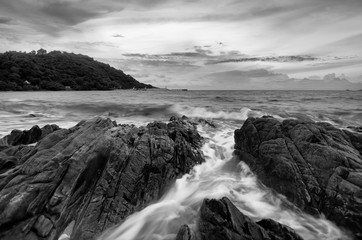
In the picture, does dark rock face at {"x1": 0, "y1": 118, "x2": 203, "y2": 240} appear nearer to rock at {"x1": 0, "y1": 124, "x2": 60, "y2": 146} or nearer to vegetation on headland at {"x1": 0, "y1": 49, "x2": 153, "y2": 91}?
rock at {"x1": 0, "y1": 124, "x2": 60, "y2": 146}

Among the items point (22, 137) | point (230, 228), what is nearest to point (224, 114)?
point (22, 137)

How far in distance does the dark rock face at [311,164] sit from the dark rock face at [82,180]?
3.13 metres

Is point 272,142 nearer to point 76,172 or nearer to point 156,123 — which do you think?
point 156,123

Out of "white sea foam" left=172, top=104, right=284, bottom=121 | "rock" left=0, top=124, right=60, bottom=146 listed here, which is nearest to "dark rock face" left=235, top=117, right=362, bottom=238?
"rock" left=0, top=124, right=60, bottom=146

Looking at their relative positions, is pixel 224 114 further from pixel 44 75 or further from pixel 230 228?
pixel 44 75

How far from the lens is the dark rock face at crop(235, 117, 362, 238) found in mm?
6590

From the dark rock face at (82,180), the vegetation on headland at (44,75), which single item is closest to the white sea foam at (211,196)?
the dark rock face at (82,180)

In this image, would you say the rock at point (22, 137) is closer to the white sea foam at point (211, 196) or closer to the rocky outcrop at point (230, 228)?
the white sea foam at point (211, 196)

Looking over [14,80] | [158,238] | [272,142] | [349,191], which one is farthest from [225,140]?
[14,80]

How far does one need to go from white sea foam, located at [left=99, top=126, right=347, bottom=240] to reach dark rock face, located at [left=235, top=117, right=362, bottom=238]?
0.41 metres

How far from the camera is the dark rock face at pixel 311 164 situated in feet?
21.6

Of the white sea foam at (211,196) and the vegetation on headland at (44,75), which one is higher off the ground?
the vegetation on headland at (44,75)

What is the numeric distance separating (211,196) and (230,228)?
2933 millimetres

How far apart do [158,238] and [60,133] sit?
19.5 feet
